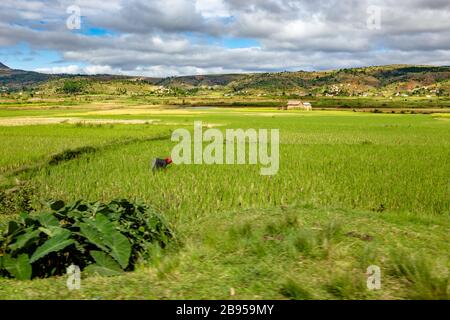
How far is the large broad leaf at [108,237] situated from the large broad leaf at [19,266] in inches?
22.7

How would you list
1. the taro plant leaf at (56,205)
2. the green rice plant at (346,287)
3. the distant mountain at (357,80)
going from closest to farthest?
the green rice plant at (346,287) → the taro plant leaf at (56,205) → the distant mountain at (357,80)

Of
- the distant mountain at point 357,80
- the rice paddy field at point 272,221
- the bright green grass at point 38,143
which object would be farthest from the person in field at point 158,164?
the distant mountain at point 357,80

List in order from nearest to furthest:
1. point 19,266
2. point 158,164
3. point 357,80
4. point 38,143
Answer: point 19,266 → point 158,164 → point 38,143 → point 357,80

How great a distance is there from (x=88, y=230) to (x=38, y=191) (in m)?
5.68

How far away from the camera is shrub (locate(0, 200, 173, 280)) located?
4.07m

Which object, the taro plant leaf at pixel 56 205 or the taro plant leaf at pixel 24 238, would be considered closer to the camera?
the taro plant leaf at pixel 24 238

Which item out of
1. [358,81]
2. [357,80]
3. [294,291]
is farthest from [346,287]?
[357,80]

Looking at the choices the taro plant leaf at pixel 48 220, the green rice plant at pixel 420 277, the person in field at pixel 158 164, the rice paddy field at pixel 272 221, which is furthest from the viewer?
the person in field at pixel 158 164

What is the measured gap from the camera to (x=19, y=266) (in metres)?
4.02

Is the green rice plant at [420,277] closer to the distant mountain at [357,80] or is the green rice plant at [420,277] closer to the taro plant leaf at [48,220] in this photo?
the taro plant leaf at [48,220]

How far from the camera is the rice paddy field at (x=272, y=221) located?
3.55 m

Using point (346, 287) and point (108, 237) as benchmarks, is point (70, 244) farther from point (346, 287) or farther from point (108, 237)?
point (346, 287)

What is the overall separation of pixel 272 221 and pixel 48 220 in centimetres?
267
